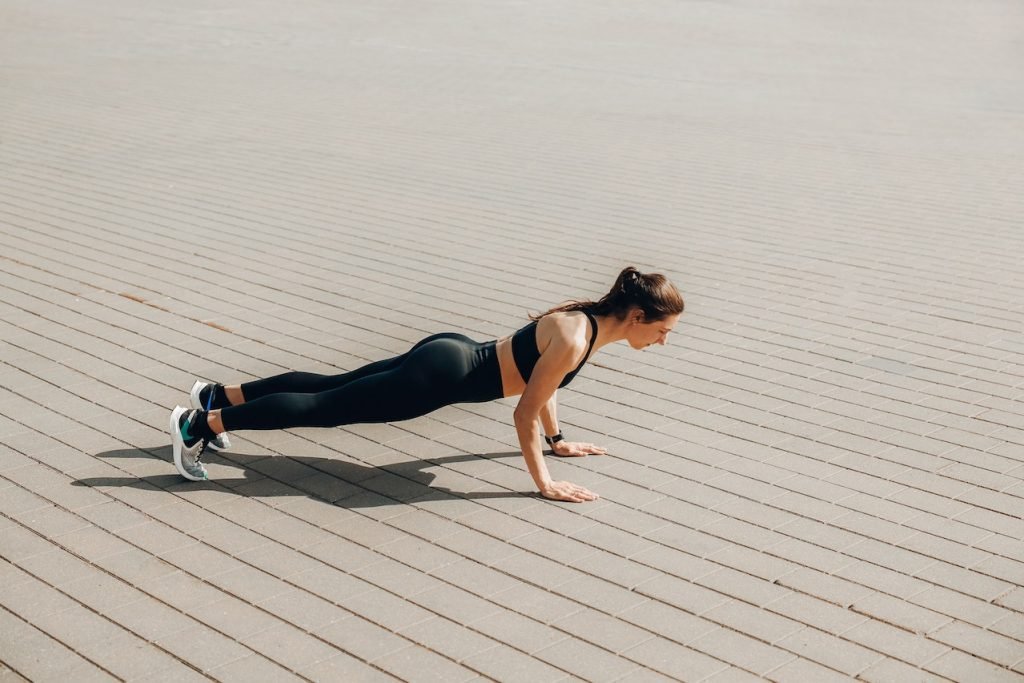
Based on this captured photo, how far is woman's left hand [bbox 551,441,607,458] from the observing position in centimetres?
572

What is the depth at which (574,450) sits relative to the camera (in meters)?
5.73

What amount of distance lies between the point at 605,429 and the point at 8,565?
2.83m

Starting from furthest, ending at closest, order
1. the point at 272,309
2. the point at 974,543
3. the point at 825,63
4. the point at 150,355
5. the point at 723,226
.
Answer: the point at 825,63
the point at 723,226
the point at 272,309
the point at 150,355
the point at 974,543

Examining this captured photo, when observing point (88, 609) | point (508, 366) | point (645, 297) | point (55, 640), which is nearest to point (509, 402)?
point (508, 366)

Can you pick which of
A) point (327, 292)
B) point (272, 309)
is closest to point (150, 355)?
point (272, 309)

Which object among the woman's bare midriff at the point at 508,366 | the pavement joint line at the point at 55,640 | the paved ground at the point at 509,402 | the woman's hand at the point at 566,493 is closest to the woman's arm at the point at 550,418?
the paved ground at the point at 509,402

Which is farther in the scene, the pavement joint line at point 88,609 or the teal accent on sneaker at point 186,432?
the teal accent on sneaker at point 186,432

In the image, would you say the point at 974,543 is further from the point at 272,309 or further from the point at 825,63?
the point at 825,63

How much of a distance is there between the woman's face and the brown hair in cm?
2

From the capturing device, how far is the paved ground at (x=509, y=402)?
430cm

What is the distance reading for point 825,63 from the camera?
2011 cm

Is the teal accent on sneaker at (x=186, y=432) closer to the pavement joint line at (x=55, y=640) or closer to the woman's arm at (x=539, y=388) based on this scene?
the pavement joint line at (x=55, y=640)

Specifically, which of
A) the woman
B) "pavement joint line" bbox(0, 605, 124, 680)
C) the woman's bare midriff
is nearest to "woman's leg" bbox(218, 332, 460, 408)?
the woman

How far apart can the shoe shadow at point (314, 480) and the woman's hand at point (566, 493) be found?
19 centimetres
